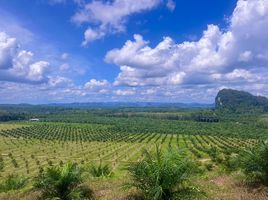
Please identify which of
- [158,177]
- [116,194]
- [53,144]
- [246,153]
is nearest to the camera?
[158,177]

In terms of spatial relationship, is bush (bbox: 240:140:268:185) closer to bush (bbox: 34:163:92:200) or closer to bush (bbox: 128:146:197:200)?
bush (bbox: 128:146:197:200)

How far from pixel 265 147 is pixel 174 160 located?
4.33 meters

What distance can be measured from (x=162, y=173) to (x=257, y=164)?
4.77 meters

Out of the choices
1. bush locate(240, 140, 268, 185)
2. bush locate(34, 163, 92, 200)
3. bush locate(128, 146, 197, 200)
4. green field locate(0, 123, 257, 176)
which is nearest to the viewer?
bush locate(128, 146, 197, 200)

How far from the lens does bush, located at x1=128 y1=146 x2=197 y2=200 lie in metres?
12.9

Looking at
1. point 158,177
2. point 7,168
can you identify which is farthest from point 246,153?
point 7,168

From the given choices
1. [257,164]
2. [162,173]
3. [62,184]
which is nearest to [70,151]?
[62,184]

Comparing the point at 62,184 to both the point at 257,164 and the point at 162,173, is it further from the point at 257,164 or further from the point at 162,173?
the point at 257,164

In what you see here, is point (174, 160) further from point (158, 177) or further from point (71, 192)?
point (71, 192)

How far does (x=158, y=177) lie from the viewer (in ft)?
41.8

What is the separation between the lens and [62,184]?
14.6m

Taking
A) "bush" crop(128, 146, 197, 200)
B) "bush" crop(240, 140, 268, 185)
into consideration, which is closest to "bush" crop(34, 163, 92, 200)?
"bush" crop(128, 146, 197, 200)

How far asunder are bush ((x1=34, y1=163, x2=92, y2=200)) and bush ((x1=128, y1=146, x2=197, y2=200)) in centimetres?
247

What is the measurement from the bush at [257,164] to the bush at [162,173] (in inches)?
127
